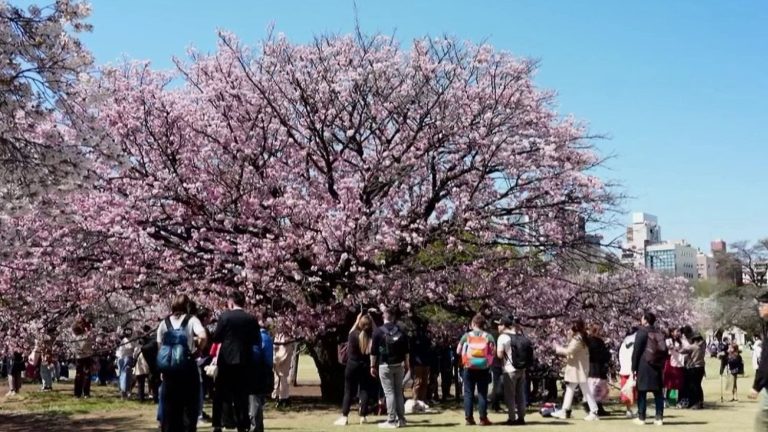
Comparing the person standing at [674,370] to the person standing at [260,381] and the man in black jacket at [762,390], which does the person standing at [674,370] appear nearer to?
the person standing at [260,381]

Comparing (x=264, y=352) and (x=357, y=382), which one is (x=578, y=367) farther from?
(x=264, y=352)

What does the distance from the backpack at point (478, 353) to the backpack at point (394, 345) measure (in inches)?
38.0

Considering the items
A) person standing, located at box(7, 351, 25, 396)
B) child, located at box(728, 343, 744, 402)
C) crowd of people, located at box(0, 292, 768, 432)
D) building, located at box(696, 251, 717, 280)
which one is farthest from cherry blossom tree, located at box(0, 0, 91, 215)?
building, located at box(696, 251, 717, 280)

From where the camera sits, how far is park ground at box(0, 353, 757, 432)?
12172mm

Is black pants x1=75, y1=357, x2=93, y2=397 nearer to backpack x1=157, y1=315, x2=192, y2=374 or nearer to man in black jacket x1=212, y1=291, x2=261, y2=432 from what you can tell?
man in black jacket x1=212, y1=291, x2=261, y2=432

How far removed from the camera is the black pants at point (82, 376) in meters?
18.8

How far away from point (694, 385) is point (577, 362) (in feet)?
14.5

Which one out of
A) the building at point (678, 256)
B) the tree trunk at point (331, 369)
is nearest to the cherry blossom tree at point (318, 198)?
the tree trunk at point (331, 369)

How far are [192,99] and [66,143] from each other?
19.1 ft

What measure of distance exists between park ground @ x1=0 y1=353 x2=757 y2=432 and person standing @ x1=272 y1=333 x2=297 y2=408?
439 mm

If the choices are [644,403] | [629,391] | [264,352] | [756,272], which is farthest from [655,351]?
[756,272]

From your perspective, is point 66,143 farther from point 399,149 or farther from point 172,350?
point 399,149

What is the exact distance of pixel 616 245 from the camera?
57.9 feet

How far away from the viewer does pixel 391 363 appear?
38.3ft
